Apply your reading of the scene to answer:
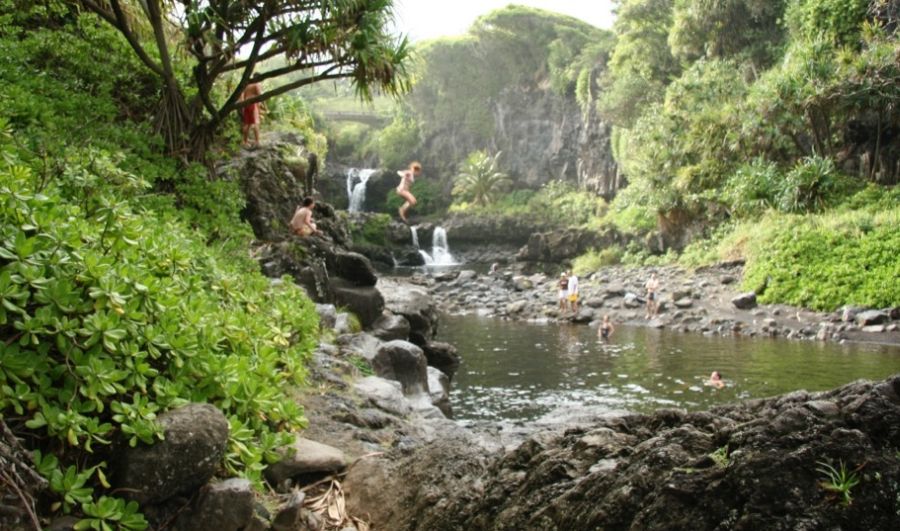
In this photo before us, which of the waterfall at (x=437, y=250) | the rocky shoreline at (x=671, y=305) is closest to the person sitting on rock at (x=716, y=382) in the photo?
the rocky shoreline at (x=671, y=305)

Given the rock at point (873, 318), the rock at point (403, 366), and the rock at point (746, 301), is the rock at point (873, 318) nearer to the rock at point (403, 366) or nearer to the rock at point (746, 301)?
the rock at point (746, 301)

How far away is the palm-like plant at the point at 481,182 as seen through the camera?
1784 inches

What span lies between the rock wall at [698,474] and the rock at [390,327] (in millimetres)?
8759

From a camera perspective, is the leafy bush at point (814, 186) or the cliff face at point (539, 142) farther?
the cliff face at point (539, 142)

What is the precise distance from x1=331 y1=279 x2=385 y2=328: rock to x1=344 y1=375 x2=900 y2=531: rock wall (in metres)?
8.92

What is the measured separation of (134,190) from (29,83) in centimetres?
293

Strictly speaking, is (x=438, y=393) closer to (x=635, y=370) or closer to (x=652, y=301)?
(x=635, y=370)

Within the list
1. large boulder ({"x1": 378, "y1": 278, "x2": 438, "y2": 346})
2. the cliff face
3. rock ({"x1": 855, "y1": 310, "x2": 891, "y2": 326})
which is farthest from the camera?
the cliff face

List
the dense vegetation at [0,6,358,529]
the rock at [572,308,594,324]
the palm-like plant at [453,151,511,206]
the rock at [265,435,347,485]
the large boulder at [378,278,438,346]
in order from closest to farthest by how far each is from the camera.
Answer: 1. the dense vegetation at [0,6,358,529]
2. the rock at [265,435,347,485]
3. the large boulder at [378,278,438,346]
4. the rock at [572,308,594,324]
5. the palm-like plant at [453,151,511,206]

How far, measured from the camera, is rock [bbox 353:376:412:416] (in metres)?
6.54

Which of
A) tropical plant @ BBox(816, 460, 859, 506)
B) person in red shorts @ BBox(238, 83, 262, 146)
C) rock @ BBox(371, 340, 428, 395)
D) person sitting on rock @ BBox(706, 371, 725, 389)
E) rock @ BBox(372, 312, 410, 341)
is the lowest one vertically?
person sitting on rock @ BBox(706, 371, 725, 389)

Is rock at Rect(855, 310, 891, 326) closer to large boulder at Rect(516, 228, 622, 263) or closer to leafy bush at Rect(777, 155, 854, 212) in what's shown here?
leafy bush at Rect(777, 155, 854, 212)

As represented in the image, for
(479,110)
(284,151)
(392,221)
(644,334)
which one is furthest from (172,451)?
(479,110)

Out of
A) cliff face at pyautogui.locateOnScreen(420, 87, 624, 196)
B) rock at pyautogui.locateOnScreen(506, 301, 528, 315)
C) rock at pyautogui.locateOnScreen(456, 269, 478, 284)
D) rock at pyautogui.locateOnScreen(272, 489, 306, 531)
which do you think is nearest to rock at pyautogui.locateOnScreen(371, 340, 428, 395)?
rock at pyautogui.locateOnScreen(272, 489, 306, 531)
